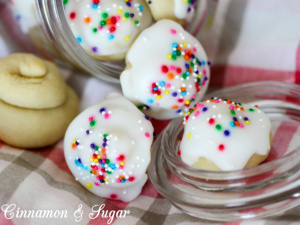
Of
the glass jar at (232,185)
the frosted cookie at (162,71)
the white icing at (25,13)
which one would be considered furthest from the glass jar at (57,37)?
the glass jar at (232,185)

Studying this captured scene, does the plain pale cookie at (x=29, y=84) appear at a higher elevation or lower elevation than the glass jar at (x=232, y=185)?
higher

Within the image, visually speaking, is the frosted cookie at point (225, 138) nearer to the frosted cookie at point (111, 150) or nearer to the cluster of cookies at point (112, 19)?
the frosted cookie at point (111, 150)

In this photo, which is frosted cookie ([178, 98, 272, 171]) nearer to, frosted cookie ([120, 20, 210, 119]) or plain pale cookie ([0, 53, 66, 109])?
frosted cookie ([120, 20, 210, 119])

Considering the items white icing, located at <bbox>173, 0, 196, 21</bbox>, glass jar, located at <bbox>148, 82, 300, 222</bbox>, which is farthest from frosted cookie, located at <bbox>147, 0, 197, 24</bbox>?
glass jar, located at <bbox>148, 82, 300, 222</bbox>

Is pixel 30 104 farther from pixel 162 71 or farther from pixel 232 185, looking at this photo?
pixel 232 185

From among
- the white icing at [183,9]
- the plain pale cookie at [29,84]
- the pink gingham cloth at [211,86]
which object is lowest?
the pink gingham cloth at [211,86]

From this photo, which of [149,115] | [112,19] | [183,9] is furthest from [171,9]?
[149,115]

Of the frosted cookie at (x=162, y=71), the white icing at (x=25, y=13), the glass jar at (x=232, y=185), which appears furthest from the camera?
the white icing at (x=25, y=13)
